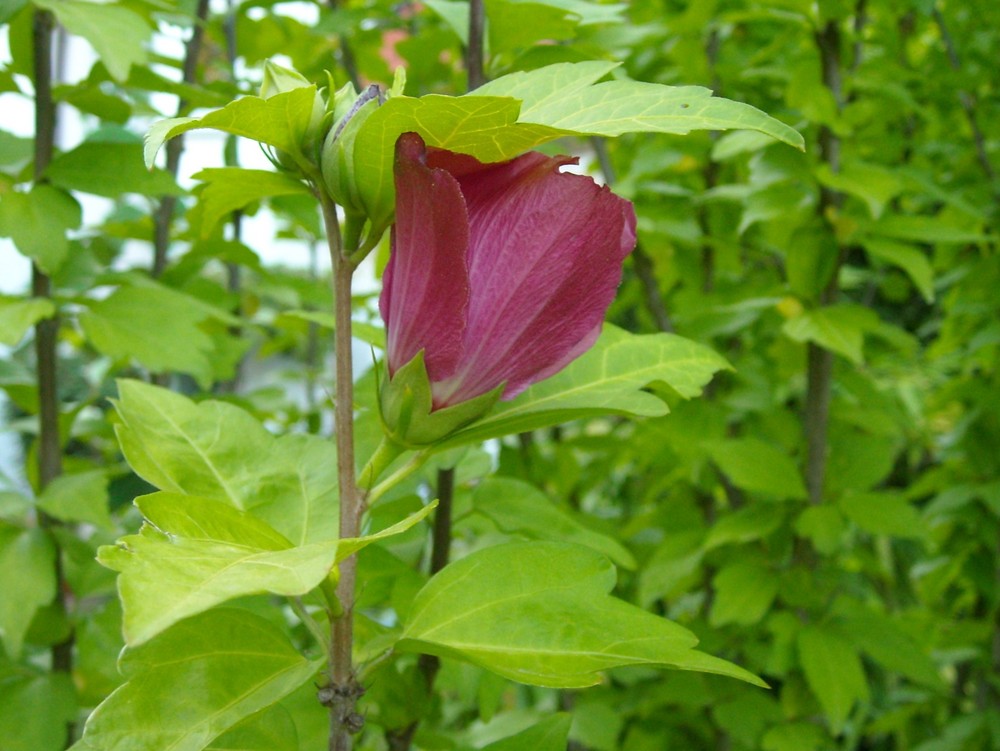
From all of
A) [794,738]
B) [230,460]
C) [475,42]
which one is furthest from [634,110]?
[794,738]

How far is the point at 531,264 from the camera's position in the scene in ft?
1.23

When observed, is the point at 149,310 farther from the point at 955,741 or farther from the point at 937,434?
the point at 937,434

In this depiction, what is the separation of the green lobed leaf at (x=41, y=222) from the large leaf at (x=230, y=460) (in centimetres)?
29

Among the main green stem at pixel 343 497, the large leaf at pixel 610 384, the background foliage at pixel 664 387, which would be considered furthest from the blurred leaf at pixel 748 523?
the main green stem at pixel 343 497

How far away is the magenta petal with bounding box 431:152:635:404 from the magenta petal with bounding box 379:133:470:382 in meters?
0.01

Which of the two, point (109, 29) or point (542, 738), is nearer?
point (542, 738)

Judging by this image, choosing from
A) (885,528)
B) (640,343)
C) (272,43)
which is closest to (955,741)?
(885,528)

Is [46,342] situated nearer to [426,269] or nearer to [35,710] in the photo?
[35,710]

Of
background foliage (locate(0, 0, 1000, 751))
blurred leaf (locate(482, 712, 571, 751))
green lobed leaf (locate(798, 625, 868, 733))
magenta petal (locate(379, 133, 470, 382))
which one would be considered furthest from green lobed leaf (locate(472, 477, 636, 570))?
green lobed leaf (locate(798, 625, 868, 733))

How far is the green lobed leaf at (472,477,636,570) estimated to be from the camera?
61cm

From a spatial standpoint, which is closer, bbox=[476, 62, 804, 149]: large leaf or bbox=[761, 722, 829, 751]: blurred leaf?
bbox=[476, 62, 804, 149]: large leaf

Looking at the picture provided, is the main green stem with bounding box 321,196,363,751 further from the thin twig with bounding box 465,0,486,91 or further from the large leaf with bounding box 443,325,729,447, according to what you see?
the thin twig with bounding box 465,0,486,91

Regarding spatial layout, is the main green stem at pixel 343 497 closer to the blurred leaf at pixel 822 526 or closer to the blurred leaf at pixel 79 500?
the blurred leaf at pixel 79 500

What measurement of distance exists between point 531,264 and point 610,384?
11 centimetres
